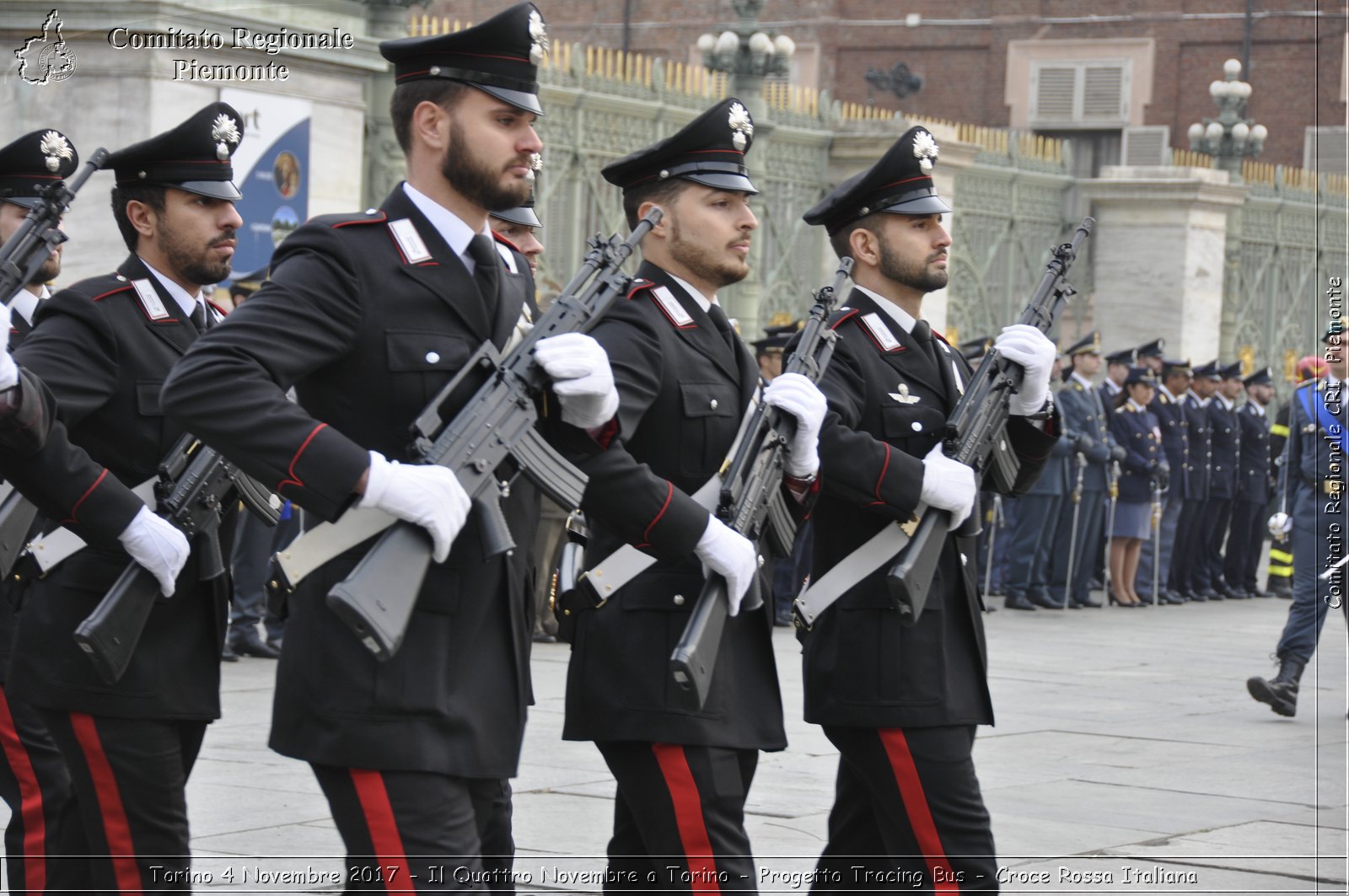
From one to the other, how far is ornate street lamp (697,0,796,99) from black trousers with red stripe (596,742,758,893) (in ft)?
40.8

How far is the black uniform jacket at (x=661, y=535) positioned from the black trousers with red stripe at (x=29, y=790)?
4.45 feet

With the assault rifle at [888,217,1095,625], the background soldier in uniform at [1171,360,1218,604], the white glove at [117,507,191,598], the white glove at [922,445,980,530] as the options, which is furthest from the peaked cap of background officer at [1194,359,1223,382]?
the white glove at [117,507,191,598]

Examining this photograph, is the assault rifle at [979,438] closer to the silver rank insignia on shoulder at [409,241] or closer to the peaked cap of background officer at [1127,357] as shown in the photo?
the silver rank insignia on shoulder at [409,241]

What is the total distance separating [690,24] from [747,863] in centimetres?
2963

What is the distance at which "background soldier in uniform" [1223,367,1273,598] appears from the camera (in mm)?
18250

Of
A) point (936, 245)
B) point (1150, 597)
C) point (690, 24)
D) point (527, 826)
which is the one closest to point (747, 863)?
point (936, 245)

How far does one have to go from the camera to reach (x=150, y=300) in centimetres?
489

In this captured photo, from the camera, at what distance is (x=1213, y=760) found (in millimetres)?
8719

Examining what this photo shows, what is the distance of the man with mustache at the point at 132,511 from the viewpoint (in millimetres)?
4523

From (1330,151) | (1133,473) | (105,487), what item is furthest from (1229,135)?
(105,487)

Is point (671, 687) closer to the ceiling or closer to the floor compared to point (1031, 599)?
closer to the ceiling

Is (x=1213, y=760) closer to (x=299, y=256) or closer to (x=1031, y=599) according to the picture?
(x=299, y=256)

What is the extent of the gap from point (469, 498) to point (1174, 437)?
1427 centimetres

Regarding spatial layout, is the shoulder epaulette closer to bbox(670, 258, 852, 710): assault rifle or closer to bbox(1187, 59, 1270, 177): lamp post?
bbox(670, 258, 852, 710): assault rifle
